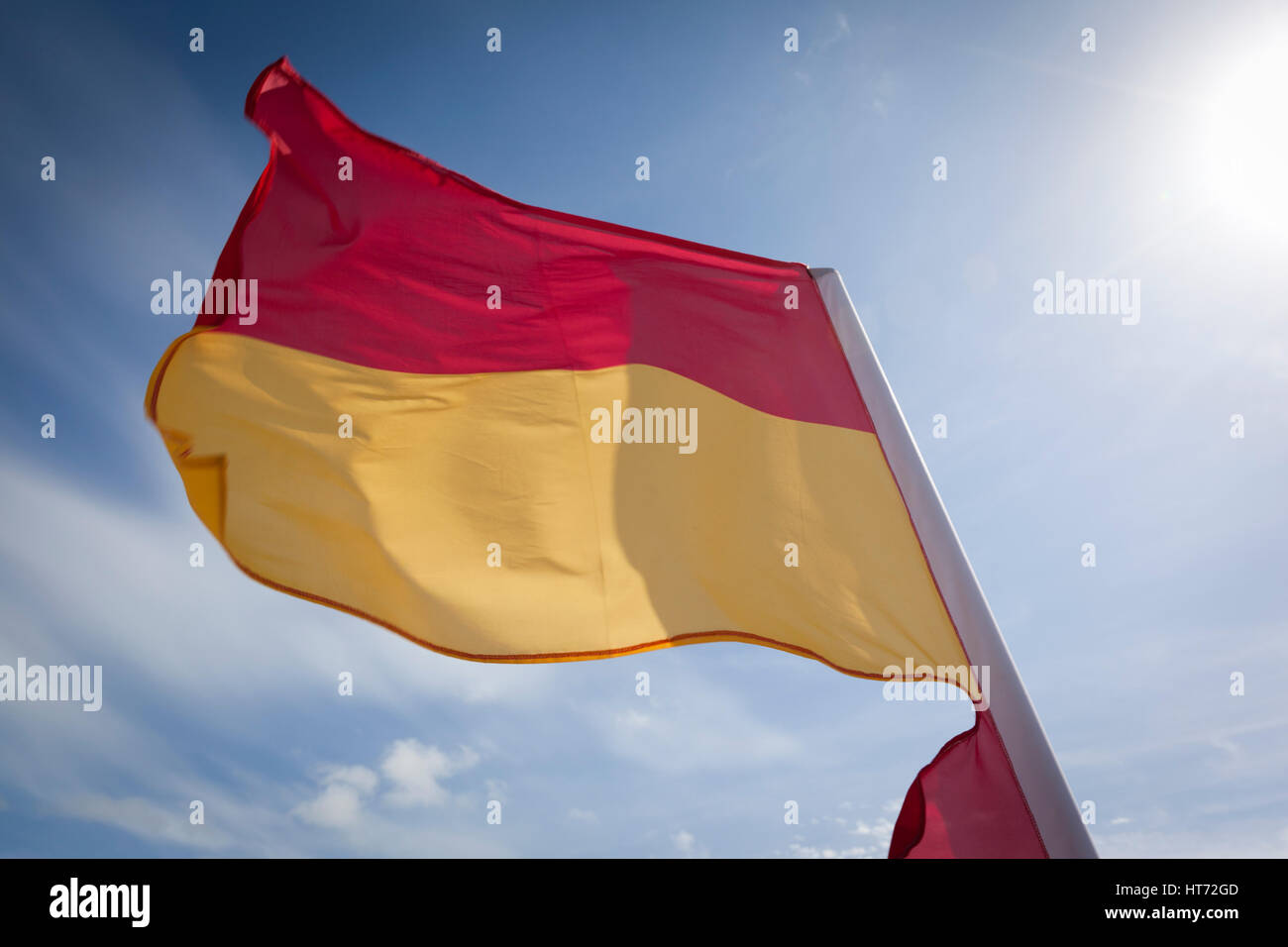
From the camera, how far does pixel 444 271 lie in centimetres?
676

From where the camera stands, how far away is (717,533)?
595cm

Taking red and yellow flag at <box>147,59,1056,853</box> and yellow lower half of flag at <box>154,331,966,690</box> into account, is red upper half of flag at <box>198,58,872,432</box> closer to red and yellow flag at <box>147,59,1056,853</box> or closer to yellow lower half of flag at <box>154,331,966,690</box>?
red and yellow flag at <box>147,59,1056,853</box>

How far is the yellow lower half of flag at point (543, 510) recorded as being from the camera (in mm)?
5477

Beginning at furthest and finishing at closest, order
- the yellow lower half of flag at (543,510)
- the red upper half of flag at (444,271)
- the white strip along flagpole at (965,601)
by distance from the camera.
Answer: the red upper half of flag at (444,271)
the yellow lower half of flag at (543,510)
the white strip along flagpole at (965,601)

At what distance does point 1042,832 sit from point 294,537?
176 inches

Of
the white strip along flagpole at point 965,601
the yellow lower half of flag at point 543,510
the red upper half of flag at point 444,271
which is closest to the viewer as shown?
the white strip along flagpole at point 965,601

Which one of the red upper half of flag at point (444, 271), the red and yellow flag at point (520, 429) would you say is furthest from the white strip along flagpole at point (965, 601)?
the red upper half of flag at point (444, 271)

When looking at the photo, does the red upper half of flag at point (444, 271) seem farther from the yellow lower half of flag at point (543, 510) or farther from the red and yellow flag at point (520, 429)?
the yellow lower half of flag at point (543, 510)

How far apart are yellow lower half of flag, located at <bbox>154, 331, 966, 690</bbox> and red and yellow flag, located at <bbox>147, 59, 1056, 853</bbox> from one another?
1cm

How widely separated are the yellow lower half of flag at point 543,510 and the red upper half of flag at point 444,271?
0.24 m

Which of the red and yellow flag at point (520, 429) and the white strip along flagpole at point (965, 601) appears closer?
the white strip along flagpole at point (965, 601)

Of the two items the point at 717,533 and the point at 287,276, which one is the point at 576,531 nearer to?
the point at 717,533

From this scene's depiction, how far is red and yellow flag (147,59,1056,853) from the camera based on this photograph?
5543 mm

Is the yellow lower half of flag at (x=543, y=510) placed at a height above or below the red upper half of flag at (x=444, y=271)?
below
